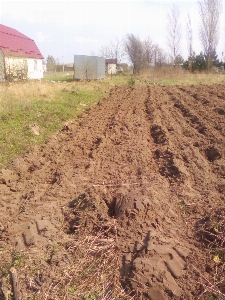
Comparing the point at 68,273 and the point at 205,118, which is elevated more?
the point at 205,118

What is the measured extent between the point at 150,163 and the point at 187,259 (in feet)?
10.7

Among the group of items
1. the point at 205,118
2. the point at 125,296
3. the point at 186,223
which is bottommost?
the point at 125,296

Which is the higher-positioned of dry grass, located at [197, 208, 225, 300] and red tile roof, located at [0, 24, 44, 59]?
red tile roof, located at [0, 24, 44, 59]

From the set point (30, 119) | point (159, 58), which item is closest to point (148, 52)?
point (159, 58)

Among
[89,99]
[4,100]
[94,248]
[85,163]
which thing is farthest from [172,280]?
[89,99]

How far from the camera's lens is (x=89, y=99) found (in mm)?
17125

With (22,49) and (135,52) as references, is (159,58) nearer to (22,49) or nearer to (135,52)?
(135,52)

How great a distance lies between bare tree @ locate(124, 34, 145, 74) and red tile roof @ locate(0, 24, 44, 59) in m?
14.4

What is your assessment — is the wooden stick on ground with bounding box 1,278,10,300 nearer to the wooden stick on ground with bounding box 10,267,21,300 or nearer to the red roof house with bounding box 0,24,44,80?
the wooden stick on ground with bounding box 10,267,21,300

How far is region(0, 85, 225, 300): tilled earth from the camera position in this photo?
146 inches

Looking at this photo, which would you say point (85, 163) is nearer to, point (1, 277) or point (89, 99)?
point (1, 277)

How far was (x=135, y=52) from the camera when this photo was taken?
159ft

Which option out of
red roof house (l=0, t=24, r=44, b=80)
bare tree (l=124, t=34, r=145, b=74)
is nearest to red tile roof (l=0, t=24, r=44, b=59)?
red roof house (l=0, t=24, r=44, b=80)

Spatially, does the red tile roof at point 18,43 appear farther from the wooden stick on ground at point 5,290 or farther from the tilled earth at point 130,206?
the wooden stick on ground at point 5,290
